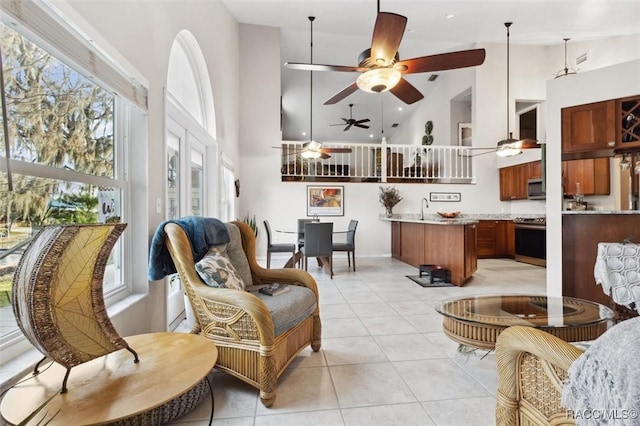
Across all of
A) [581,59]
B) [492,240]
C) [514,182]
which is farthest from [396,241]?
[581,59]

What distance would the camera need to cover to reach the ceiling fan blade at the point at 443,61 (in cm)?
290

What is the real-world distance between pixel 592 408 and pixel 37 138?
7.18 feet

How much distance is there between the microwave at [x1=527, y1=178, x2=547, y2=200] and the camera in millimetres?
6488

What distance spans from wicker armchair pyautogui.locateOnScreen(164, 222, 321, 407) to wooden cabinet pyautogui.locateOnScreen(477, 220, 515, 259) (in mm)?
6393

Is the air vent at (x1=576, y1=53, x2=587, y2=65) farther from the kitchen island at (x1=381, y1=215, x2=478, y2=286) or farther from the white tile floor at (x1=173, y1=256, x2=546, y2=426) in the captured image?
the white tile floor at (x1=173, y1=256, x2=546, y2=426)

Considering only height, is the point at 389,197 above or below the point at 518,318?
above

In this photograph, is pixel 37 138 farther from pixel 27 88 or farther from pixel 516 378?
pixel 516 378

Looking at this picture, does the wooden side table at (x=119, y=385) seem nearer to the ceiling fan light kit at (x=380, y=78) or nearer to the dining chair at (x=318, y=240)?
the ceiling fan light kit at (x=380, y=78)

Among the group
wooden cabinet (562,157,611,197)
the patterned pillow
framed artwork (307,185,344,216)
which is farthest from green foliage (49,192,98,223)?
wooden cabinet (562,157,611,197)

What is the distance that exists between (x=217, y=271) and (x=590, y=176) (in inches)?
262

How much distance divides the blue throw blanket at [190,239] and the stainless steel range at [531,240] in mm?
6374

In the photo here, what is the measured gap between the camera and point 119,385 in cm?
112

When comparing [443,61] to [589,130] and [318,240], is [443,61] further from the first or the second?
[318,240]

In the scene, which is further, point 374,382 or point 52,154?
point 374,382
